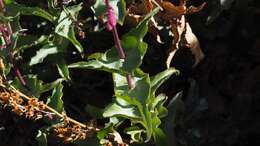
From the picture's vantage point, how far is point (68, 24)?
2.00 meters

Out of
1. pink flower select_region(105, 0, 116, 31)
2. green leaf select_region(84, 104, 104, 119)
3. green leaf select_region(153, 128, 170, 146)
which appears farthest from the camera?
green leaf select_region(84, 104, 104, 119)

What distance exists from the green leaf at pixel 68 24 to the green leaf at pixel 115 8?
179 mm

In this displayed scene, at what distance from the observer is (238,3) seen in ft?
7.61

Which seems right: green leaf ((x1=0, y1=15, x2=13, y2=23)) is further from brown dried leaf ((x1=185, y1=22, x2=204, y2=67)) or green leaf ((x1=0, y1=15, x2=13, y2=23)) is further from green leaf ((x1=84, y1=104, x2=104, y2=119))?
brown dried leaf ((x1=185, y1=22, x2=204, y2=67))

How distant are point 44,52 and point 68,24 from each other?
168 millimetres

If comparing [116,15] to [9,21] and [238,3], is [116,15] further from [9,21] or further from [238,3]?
[238,3]

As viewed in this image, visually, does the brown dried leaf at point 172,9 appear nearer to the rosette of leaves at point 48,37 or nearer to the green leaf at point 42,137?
the rosette of leaves at point 48,37

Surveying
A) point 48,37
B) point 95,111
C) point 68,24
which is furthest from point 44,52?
point 95,111

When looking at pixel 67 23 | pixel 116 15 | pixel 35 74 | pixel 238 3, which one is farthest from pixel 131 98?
pixel 238 3

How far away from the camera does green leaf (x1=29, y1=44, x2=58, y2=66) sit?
6.89 ft

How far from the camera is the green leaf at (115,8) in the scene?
70.9 inches

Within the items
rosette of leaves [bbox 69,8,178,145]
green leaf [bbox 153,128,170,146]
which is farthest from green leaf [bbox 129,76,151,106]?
green leaf [bbox 153,128,170,146]

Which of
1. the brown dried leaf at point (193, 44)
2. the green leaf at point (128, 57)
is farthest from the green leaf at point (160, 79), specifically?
the brown dried leaf at point (193, 44)

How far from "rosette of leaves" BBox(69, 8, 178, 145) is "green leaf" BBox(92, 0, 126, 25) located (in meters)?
0.06
